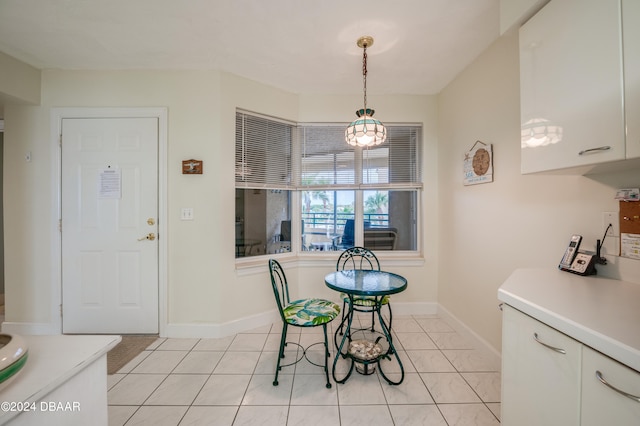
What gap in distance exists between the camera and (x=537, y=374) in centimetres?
96

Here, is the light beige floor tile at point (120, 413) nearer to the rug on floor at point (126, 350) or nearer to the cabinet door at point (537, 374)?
the rug on floor at point (126, 350)

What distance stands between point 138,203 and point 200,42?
1597 mm

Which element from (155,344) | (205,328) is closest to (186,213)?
(205,328)

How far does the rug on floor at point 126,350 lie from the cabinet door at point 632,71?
3.30 meters

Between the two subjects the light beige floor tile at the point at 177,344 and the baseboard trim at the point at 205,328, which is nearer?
the light beige floor tile at the point at 177,344

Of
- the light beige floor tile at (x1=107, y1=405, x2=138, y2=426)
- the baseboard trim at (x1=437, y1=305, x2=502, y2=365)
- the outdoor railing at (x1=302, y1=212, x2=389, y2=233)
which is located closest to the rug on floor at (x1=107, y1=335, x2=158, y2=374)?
the light beige floor tile at (x1=107, y1=405, x2=138, y2=426)

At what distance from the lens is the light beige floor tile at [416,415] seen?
4.88ft

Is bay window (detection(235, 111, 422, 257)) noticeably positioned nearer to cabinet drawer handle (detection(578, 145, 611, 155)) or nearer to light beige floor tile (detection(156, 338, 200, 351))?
light beige floor tile (detection(156, 338, 200, 351))

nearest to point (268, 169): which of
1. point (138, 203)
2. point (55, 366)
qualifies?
point (138, 203)

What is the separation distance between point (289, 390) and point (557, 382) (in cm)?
151

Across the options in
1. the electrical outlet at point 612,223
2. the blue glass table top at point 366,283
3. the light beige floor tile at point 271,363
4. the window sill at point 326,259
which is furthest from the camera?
the window sill at point 326,259

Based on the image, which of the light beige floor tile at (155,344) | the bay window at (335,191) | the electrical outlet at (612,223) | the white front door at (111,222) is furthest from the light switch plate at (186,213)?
the electrical outlet at (612,223)

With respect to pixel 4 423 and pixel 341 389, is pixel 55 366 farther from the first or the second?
pixel 341 389

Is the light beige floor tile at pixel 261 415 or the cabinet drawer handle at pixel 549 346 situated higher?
the cabinet drawer handle at pixel 549 346
